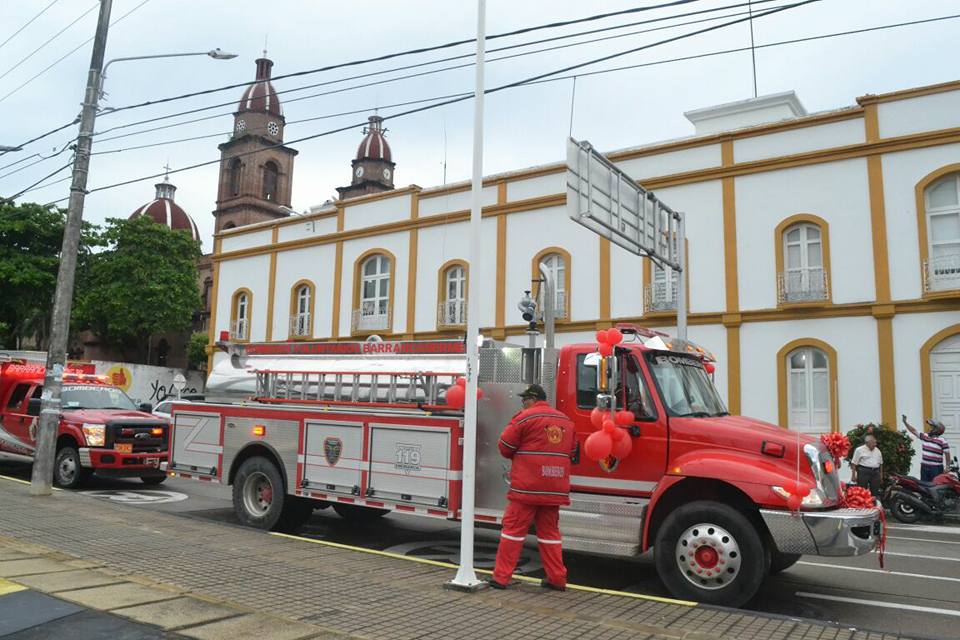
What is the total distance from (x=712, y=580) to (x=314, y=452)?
17.2 feet

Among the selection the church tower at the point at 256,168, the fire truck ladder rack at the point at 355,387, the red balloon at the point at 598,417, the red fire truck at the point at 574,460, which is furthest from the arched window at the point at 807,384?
the church tower at the point at 256,168

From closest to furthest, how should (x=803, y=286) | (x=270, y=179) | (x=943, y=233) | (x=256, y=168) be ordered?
(x=943, y=233) < (x=803, y=286) < (x=256, y=168) < (x=270, y=179)

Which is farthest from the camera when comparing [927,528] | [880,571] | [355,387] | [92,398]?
[92,398]

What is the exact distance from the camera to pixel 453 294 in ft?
90.5

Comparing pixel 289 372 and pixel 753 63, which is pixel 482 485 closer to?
pixel 289 372

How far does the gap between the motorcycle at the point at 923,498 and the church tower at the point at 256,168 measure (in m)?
43.5

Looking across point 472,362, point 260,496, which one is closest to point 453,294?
point 260,496

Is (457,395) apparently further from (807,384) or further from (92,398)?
(807,384)

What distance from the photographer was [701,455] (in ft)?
23.8

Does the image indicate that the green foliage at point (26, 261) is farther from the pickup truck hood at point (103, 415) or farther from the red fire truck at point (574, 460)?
the red fire truck at point (574, 460)

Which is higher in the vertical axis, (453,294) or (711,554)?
(453,294)

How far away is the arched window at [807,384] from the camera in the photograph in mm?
19797

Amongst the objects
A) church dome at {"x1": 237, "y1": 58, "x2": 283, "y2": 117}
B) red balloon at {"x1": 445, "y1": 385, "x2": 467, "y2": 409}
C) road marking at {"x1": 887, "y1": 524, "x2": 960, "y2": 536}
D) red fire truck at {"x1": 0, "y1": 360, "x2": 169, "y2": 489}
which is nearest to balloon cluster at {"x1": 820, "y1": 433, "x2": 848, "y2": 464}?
red balloon at {"x1": 445, "y1": 385, "x2": 467, "y2": 409}

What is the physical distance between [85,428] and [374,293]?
1637 centimetres
